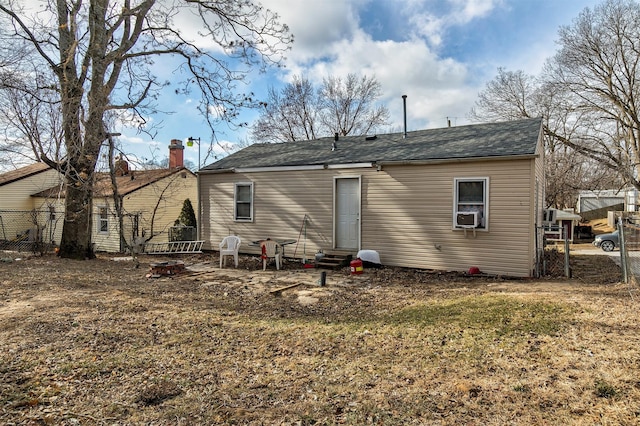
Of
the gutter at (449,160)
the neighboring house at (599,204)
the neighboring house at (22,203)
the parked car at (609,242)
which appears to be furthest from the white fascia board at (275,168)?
the neighboring house at (599,204)

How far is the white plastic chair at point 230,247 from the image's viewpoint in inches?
419

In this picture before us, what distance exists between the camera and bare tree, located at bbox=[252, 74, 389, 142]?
3047 cm

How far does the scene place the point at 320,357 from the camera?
4070mm

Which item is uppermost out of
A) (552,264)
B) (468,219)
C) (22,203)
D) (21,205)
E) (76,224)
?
(22,203)

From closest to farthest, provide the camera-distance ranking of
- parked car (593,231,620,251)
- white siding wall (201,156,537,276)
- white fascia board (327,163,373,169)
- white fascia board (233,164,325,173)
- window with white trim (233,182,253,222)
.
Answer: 1. white siding wall (201,156,537,276)
2. white fascia board (327,163,373,169)
3. white fascia board (233,164,325,173)
4. window with white trim (233,182,253,222)
5. parked car (593,231,620,251)

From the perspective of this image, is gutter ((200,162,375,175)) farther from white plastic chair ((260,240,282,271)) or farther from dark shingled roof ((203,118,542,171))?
white plastic chair ((260,240,282,271))

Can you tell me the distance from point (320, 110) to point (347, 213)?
2191 cm

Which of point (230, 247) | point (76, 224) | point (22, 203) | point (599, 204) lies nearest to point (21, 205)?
point (22, 203)

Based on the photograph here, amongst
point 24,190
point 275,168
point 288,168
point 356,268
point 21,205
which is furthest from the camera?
point 24,190

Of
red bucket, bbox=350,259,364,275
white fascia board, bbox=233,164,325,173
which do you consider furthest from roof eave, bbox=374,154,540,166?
red bucket, bbox=350,259,364,275

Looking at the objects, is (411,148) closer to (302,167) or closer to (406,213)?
(406,213)

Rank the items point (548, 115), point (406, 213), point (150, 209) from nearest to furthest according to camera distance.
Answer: point (406, 213) → point (150, 209) → point (548, 115)

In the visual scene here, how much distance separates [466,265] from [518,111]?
A: 24378 millimetres

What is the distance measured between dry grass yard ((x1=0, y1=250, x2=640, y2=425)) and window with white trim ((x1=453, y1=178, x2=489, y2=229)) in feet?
7.22
